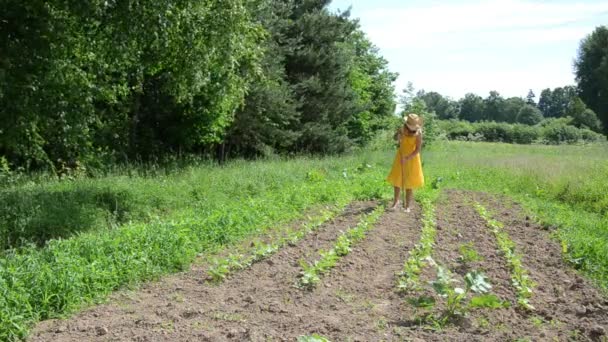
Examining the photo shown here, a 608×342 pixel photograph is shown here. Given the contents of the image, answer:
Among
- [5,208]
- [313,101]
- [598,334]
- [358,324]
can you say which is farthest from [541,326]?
[313,101]

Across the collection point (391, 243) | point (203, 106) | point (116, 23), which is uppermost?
point (116, 23)

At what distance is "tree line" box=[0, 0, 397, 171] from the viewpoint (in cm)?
1052

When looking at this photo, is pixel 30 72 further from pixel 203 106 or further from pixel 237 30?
pixel 203 106

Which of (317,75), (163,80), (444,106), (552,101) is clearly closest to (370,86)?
(317,75)

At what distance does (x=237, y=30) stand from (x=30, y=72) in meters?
4.01

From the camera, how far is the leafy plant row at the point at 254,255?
20.5 feet

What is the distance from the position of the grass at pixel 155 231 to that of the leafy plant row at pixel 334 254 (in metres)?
1.41

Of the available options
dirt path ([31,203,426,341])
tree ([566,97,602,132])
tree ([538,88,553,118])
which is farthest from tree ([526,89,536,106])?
dirt path ([31,203,426,341])

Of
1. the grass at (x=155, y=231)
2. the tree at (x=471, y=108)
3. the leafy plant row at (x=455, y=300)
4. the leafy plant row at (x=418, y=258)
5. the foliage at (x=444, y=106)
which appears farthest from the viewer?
the tree at (x=471, y=108)

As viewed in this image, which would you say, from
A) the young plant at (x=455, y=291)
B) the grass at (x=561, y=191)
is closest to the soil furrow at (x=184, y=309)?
Answer: the young plant at (x=455, y=291)

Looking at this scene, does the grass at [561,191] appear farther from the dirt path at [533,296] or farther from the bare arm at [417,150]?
the bare arm at [417,150]

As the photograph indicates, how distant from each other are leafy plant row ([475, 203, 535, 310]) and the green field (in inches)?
30.1

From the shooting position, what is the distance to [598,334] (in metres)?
4.60

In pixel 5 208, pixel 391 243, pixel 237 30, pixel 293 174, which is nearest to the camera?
pixel 391 243
